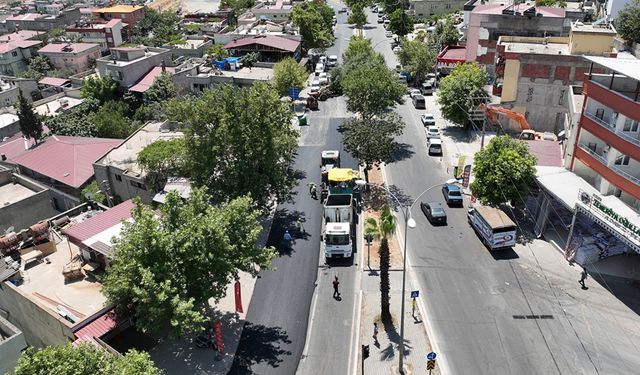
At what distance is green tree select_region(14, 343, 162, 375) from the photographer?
68.3ft

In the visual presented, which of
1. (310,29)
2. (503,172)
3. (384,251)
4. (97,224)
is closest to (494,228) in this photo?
(503,172)

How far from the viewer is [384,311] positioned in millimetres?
31344

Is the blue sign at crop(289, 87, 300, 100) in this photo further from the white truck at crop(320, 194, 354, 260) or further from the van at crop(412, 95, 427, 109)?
the white truck at crop(320, 194, 354, 260)

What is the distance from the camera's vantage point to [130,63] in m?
79.1

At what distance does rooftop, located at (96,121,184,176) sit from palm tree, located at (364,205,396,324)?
26.0m

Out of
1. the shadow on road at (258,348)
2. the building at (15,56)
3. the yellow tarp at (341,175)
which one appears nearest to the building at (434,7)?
the building at (15,56)

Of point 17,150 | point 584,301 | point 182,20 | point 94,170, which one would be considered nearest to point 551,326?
point 584,301

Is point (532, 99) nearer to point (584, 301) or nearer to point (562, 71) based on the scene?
point (562, 71)

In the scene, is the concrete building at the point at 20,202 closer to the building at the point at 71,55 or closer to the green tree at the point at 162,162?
the green tree at the point at 162,162

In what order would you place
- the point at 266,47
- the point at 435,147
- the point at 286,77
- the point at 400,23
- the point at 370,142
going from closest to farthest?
the point at 370,142
the point at 435,147
the point at 286,77
the point at 266,47
the point at 400,23

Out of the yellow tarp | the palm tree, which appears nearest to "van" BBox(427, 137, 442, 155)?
the yellow tarp

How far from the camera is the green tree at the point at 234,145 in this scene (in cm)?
3822

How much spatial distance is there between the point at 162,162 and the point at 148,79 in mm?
41705

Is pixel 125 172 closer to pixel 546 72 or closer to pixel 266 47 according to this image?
pixel 546 72
